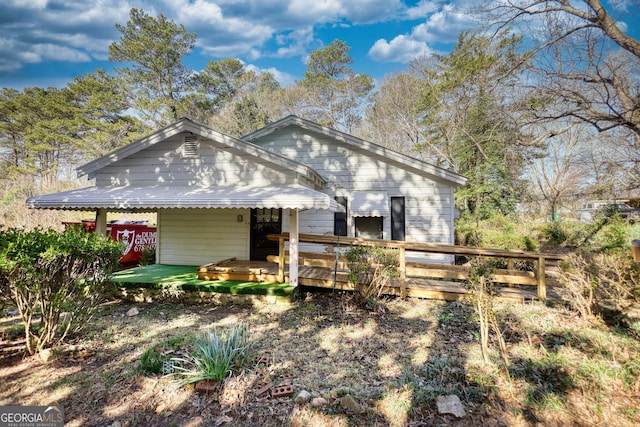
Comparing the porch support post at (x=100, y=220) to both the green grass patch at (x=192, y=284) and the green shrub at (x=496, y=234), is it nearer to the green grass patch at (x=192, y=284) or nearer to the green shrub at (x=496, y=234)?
the green grass patch at (x=192, y=284)

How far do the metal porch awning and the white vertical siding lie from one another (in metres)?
1.58

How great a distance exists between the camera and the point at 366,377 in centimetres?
350

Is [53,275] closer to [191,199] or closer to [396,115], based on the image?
[191,199]

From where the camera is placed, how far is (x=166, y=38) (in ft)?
77.9

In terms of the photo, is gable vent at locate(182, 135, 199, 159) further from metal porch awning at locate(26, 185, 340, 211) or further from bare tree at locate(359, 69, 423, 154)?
bare tree at locate(359, 69, 423, 154)

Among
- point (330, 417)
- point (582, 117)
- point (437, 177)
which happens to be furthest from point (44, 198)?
point (582, 117)

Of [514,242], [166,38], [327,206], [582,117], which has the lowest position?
[514,242]

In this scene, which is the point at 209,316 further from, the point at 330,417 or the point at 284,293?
the point at 330,417

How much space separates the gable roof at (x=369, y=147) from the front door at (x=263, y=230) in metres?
3.04

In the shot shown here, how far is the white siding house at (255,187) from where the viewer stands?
7449mm

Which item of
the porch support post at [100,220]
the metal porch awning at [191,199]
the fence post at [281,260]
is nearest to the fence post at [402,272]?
the metal porch awning at [191,199]

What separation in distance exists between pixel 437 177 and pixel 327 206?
4536 millimetres

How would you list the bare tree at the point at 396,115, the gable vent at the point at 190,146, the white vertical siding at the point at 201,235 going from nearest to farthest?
the gable vent at the point at 190,146 → the white vertical siding at the point at 201,235 → the bare tree at the point at 396,115

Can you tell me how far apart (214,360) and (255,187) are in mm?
4972
